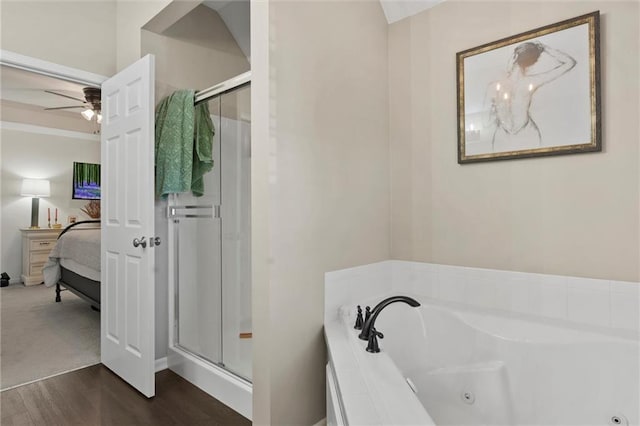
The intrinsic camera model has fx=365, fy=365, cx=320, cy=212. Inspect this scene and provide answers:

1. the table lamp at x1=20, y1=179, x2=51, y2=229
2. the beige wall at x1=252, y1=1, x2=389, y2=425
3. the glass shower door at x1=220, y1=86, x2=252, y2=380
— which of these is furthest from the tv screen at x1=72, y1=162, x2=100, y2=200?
the beige wall at x1=252, y1=1, x2=389, y2=425

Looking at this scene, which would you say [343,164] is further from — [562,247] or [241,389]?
[241,389]

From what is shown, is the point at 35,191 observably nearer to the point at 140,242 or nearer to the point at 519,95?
the point at 140,242

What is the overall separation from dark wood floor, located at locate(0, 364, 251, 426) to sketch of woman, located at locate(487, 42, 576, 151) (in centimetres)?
199

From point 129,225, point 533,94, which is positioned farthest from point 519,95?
point 129,225

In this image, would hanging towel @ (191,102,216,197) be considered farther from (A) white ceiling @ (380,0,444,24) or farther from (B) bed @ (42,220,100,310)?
(B) bed @ (42,220,100,310)

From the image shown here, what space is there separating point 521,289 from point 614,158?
28.2 inches

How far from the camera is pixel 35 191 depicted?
5461mm

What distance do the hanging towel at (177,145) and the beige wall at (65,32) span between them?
802mm

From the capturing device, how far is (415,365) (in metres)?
1.79

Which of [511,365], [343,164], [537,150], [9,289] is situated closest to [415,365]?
[511,365]

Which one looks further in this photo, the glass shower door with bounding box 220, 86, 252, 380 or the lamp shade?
the lamp shade

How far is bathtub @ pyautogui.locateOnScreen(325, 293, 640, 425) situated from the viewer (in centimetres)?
135

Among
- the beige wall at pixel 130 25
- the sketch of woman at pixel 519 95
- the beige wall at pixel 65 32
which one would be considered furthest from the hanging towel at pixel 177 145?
the sketch of woman at pixel 519 95

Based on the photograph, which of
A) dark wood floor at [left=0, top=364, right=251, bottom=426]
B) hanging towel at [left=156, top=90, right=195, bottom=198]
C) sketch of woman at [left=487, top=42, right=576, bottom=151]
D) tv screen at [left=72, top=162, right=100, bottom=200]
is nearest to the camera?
sketch of woman at [left=487, top=42, right=576, bottom=151]
